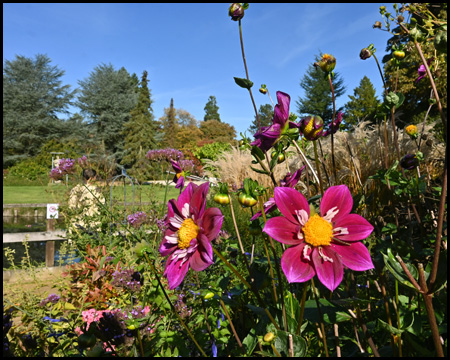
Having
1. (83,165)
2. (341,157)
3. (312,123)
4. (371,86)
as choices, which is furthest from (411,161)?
(371,86)

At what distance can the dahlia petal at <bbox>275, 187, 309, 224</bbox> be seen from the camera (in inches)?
24.8

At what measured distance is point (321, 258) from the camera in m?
0.61

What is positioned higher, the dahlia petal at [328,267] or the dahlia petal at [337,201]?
the dahlia petal at [337,201]

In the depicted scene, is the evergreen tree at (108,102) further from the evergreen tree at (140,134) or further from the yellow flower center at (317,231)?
the yellow flower center at (317,231)

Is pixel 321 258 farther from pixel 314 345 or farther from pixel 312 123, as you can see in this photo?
pixel 314 345

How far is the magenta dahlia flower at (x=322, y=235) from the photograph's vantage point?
Result: 588 millimetres

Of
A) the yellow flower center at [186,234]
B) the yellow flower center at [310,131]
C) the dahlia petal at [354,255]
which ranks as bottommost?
the dahlia petal at [354,255]

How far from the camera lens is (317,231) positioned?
60 cm

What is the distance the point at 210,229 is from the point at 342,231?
26 cm

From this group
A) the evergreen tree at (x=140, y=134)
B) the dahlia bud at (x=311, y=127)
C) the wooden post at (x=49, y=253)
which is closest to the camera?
the dahlia bud at (x=311, y=127)

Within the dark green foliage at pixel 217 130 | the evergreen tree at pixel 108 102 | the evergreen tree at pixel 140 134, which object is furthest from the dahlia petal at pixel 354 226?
the dark green foliage at pixel 217 130

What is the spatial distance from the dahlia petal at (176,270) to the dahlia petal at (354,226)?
32 cm

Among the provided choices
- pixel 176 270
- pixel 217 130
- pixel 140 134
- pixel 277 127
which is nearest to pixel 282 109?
pixel 277 127

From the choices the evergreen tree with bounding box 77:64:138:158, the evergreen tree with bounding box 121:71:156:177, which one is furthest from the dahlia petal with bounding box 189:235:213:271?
the evergreen tree with bounding box 77:64:138:158
